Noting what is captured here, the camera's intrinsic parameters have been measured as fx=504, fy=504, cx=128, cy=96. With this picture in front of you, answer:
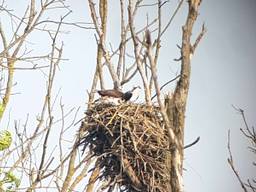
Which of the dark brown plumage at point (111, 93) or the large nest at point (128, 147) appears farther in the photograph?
the dark brown plumage at point (111, 93)

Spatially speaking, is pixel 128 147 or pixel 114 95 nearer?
pixel 128 147

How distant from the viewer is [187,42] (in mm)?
4047

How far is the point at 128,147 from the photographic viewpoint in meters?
4.75

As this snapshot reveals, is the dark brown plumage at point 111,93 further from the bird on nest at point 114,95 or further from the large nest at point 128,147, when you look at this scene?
the large nest at point 128,147

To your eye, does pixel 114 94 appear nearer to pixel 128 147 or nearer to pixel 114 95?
pixel 114 95

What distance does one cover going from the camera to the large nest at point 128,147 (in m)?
4.67

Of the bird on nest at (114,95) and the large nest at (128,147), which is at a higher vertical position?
the bird on nest at (114,95)

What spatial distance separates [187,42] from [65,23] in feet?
7.48

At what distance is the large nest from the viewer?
4.67 metres

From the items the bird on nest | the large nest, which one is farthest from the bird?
the large nest

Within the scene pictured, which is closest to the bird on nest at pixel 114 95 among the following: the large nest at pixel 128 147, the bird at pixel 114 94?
the bird at pixel 114 94

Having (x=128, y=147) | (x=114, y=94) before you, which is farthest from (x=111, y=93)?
(x=128, y=147)

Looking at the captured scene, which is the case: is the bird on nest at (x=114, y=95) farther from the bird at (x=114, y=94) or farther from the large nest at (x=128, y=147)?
the large nest at (x=128, y=147)

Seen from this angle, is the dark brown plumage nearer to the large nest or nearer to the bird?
the bird
